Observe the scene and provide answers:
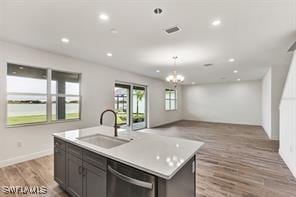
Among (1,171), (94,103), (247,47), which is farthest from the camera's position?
(94,103)

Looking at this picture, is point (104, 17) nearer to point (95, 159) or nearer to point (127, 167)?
point (95, 159)

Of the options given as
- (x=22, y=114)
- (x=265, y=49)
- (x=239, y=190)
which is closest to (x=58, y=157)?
(x=22, y=114)

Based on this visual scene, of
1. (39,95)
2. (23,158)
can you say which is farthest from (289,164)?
(39,95)

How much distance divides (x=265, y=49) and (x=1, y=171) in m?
6.58

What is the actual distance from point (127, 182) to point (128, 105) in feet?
17.4

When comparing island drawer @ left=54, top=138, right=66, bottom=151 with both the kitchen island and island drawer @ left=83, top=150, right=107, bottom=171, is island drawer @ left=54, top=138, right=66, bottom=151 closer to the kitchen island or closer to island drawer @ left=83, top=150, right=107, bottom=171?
the kitchen island

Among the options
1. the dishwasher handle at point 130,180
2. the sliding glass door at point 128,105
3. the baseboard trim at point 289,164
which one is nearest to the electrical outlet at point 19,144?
the sliding glass door at point 128,105

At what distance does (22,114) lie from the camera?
3582 mm

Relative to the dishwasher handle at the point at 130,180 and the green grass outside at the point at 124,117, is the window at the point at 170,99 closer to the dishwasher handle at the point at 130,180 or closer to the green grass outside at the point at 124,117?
the green grass outside at the point at 124,117

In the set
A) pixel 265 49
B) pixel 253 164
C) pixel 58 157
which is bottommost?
pixel 253 164

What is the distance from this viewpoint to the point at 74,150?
79.3 inches

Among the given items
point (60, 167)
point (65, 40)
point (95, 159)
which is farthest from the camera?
point (65, 40)

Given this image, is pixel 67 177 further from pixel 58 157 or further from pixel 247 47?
pixel 247 47

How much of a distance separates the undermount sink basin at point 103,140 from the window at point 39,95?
2373 millimetres
